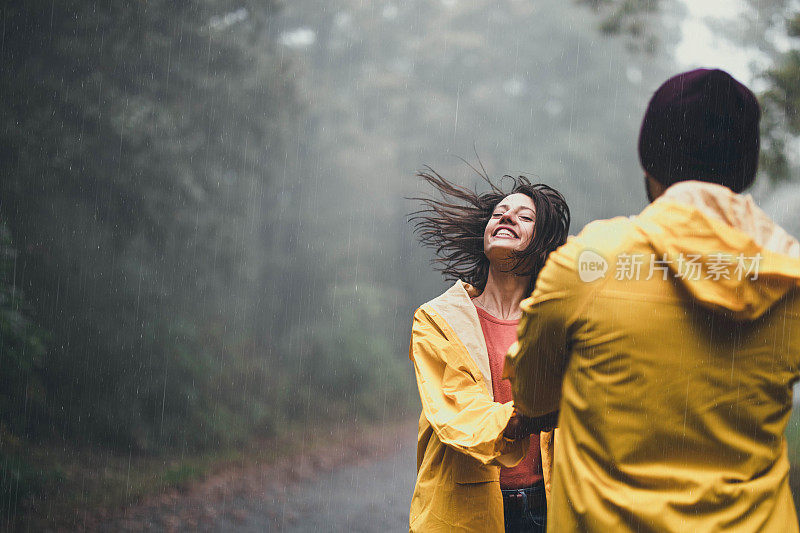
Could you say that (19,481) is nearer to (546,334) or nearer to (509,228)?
(509,228)

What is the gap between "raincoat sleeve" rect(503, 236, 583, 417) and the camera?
59.3 inches

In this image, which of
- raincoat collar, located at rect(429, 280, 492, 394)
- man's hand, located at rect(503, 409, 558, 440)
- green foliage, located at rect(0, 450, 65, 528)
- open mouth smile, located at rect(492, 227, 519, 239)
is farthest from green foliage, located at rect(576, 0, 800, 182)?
green foliage, located at rect(0, 450, 65, 528)

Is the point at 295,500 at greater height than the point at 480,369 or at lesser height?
lesser

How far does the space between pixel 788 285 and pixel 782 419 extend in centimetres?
34

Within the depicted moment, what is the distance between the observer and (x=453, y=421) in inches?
88.6

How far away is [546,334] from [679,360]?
0.29 metres

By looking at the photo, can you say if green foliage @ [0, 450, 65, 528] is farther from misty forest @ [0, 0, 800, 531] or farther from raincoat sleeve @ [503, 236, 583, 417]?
raincoat sleeve @ [503, 236, 583, 417]

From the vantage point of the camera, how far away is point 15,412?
7.58 metres

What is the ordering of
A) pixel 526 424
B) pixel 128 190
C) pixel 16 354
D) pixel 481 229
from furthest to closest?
pixel 128 190
pixel 16 354
pixel 481 229
pixel 526 424

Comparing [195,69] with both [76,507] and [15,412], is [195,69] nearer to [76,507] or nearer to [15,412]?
[15,412]

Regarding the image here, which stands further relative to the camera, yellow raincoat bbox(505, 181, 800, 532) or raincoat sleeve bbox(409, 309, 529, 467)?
raincoat sleeve bbox(409, 309, 529, 467)

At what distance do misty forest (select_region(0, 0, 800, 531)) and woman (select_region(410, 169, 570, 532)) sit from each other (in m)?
3.65
